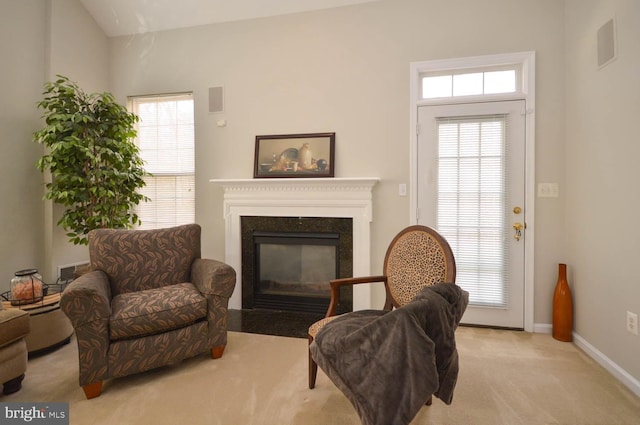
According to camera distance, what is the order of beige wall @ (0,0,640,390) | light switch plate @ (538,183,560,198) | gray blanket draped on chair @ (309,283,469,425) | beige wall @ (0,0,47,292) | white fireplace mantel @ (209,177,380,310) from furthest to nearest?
1. white fireplace mantel @ (209,177,380,310)
2. beige wall @ (0,0,47,292)
3. light switch plate @ (538,183,560,198)
4. beige wall @ (0,0,640,390)
5. gray blanket draped on chair @ (309,283,469,425)

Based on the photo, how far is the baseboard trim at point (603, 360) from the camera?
2094mm

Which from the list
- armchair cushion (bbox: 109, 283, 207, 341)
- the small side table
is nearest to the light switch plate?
armchair cushion (bbox: 109, 283, 207, 341)

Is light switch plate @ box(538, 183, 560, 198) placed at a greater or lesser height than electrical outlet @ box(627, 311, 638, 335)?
greater

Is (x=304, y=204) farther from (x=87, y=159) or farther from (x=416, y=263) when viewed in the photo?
(x=87, y=159)

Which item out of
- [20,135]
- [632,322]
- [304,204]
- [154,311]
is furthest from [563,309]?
[20,135]

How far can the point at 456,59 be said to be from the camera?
10.2 ft

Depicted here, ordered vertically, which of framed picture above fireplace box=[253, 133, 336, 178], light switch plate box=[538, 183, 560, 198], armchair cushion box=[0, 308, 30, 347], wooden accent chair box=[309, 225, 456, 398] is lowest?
armchair cushion box=[0, 308, 30, 347]

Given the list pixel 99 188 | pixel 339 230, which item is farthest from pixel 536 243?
pixel 99 188

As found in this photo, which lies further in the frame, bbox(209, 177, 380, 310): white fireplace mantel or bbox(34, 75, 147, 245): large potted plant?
bbox(209, 177, 380, 310): white fireplace mantel

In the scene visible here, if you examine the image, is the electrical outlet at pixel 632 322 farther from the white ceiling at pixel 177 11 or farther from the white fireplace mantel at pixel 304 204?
the white ceiling at pixel 177 11

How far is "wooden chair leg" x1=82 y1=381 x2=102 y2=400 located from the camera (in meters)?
2.02

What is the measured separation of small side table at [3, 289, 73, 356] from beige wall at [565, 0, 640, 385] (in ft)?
13.0

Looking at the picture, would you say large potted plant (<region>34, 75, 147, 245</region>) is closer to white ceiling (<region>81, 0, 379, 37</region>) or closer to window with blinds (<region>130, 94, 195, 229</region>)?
window with blinds (<region>130, 94, 195, 229</region>)

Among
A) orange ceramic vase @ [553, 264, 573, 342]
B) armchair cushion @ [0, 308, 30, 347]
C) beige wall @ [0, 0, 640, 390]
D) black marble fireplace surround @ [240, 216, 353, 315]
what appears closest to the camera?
armchair cushion @ [0, 308, 30, 347]
